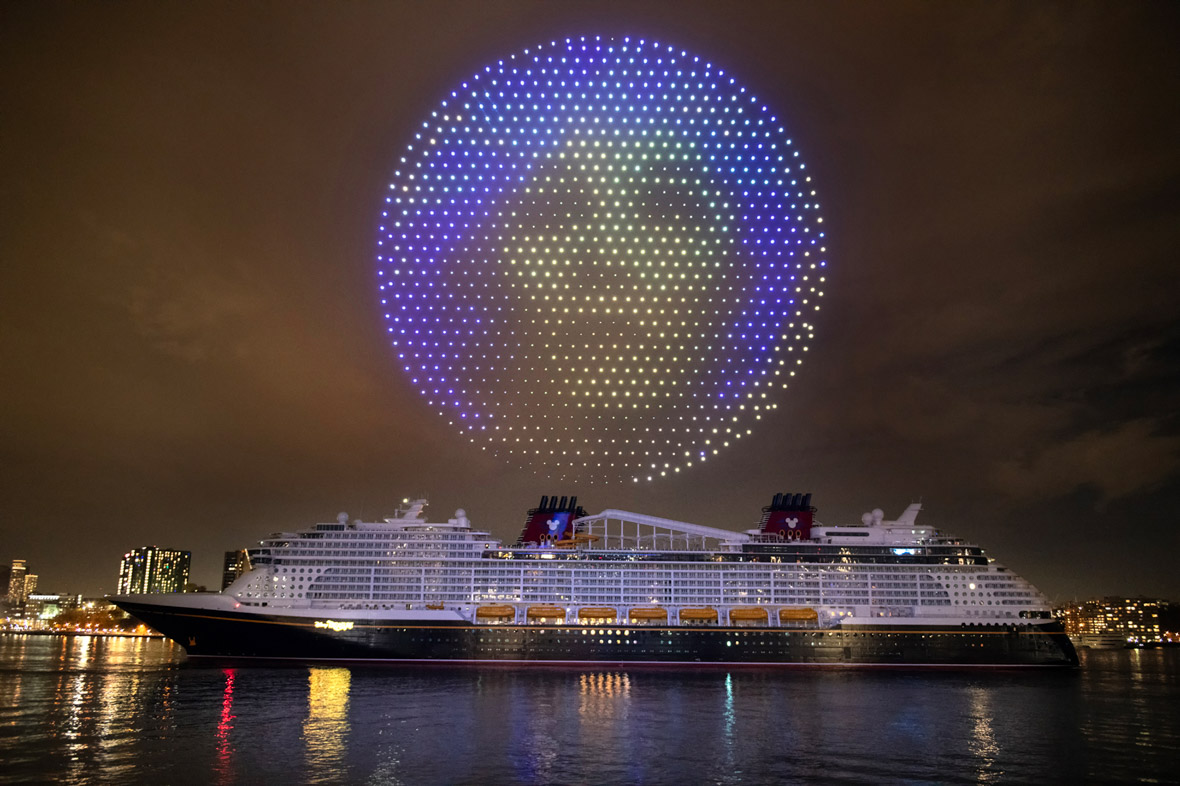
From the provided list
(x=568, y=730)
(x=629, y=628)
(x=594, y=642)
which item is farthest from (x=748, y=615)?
(x=568, y=730)

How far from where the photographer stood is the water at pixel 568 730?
2573 cm

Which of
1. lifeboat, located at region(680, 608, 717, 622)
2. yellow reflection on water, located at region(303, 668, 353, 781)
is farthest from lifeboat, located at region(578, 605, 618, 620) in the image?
yellow reflection on water, located at region(303, 668, 353, 781)

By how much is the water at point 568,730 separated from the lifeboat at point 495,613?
1010 cm

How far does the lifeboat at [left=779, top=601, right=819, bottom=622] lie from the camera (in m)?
64.9

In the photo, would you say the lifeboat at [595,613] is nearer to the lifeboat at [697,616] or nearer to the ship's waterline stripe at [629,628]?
the ship's waterline stripe at [629,628]

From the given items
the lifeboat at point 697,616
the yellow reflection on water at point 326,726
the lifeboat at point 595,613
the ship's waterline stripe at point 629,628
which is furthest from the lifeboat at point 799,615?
the yellow reflection on water at point 326,726

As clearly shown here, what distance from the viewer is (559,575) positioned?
67875 millimetres

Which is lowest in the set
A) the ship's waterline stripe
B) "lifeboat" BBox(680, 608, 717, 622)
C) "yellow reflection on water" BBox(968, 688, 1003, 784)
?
"yellow reflection on water" BBox(968, 688, 1003, 784)

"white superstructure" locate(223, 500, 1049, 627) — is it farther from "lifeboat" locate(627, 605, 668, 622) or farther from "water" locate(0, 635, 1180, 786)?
"water" locate(0, 635, 1180, 786)

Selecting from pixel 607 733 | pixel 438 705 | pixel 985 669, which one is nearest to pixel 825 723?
pixel 607 733

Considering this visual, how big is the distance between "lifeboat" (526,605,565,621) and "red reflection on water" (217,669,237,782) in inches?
931

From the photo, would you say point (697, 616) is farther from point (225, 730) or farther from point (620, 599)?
point (225, 730)

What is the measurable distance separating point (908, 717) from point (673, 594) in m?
31.7

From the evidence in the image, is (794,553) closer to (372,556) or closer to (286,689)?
(372,556)
